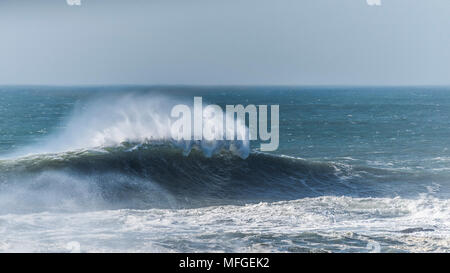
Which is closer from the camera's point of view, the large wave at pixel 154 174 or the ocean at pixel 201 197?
the ocean at pixel 201 197

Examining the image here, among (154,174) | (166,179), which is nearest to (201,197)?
(166,179)

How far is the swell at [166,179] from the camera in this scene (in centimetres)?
1461

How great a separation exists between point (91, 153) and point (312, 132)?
2266 centimetres

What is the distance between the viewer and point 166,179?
17.2 metres

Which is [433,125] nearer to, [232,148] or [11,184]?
[232,148]

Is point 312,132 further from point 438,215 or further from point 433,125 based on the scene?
point 438,215

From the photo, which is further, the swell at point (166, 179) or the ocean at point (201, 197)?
the swell at point (166, 179)

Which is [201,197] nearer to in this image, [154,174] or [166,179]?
[166,179]

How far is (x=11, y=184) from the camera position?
15.1 m

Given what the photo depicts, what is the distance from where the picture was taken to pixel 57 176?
15.9m
